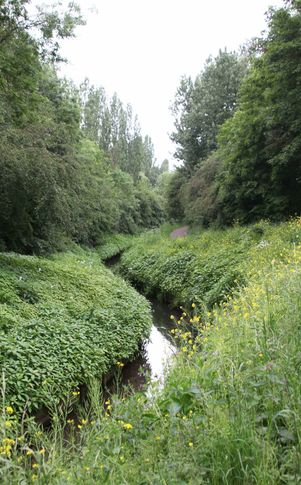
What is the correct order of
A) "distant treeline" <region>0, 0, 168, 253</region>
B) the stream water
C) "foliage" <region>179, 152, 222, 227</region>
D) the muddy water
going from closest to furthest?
the stream water
the muddy water
"distant treeline" <region>0, 0, 168, 253</region>
"foliage" <region>179, 152, 222, 227</region>

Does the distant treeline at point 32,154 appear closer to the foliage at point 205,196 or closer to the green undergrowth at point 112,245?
the foliage at point 205,196

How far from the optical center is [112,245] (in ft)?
87.4

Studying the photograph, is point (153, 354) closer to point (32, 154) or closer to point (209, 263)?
point (209, 263)

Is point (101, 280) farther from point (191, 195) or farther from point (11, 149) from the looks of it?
point (191, 195)

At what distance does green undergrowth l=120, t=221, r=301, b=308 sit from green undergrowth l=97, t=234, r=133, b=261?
20.6ft

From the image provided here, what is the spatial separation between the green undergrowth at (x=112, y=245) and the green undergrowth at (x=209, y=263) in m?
6.27

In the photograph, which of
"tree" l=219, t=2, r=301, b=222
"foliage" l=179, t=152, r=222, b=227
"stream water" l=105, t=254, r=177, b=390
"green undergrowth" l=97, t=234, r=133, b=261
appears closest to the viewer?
"stream water" l=105, t=254, r=177, b=390

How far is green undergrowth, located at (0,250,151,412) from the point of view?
500 centimetres

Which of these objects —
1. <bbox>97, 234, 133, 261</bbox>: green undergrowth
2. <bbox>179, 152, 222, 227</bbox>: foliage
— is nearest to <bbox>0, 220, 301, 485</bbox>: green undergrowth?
<bbox>179, 152, 222, 227</bbox>: foliage

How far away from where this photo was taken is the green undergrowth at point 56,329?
16.4 ft

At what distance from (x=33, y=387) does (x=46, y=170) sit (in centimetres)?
523

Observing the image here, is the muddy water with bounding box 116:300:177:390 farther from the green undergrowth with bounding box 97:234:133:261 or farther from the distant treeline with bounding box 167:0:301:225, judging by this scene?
the green undergrowth with bounding box 97:234:133:261

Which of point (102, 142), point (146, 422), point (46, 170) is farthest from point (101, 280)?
point (102, 142)

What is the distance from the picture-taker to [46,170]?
866cm
